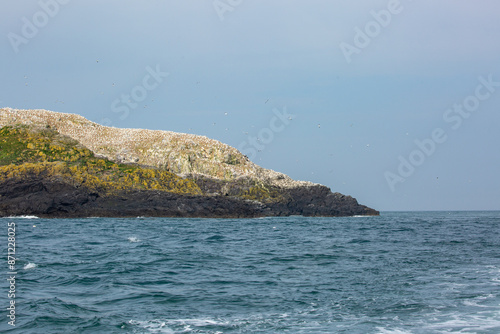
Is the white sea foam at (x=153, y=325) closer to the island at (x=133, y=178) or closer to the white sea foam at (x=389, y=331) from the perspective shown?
the white sea foam at (x=389, y=331)

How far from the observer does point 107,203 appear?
89.2 metres

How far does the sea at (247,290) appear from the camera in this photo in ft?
51.5

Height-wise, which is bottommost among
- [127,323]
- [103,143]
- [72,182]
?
[127,323]

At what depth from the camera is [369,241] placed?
42719mm

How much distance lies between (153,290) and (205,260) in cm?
878

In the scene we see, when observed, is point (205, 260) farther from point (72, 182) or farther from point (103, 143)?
point (103, 143)

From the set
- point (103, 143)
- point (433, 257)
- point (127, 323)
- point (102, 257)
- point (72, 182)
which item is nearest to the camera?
point (127, 323)

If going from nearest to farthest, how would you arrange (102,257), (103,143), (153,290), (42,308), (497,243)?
(42,308)
(153,290)
(102,257)
(497,243)
(103,143)

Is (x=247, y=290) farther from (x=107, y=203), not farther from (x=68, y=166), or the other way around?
(x=68, y=166)

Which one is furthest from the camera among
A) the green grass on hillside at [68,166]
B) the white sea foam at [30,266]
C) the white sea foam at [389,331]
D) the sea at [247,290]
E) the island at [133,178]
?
the green grass on hillside at [68,166]

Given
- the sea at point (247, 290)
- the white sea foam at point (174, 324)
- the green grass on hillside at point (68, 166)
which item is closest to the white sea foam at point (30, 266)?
the sea at point (247, 290)

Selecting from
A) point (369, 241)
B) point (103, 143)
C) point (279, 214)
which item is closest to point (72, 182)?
point (103, 143)

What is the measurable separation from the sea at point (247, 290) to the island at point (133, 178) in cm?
5464

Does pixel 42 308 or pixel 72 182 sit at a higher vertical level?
pixel 72 182
